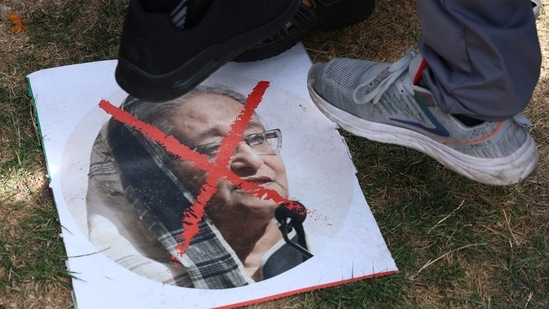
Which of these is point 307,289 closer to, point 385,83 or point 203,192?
point 203,192

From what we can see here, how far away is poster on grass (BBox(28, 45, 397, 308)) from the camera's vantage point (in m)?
1.03

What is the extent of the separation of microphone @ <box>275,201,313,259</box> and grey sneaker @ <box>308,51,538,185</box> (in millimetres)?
174

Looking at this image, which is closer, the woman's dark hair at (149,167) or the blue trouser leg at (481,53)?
the blue trouser leg at (481,53)

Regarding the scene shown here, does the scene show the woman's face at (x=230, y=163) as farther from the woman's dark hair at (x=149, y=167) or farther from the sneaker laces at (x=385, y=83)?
the sneaker laces at (x=385, y=83)

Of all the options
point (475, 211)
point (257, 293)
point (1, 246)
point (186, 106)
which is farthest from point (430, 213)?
point (1, 246)

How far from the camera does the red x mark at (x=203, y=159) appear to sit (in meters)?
1.09

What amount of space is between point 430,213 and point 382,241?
0.11m

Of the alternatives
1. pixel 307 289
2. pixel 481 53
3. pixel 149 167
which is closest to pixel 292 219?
pixel 307 289

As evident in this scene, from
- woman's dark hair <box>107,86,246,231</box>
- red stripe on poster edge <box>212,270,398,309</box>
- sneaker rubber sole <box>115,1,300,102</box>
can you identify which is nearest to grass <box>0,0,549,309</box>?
red stripe on poster edge <box>212,270,398,309</box>

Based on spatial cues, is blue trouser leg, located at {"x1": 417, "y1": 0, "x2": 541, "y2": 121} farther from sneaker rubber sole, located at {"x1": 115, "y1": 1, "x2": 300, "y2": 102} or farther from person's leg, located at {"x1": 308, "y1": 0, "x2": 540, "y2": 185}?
sneaker rubber sole, located at {"x1": 115, "y1": 1, "x2": 300, "y2": 102}

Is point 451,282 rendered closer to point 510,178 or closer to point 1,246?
point 510,178

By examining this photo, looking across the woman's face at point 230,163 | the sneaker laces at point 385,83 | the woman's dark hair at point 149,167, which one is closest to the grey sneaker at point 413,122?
the sneaker laces at point 385,83

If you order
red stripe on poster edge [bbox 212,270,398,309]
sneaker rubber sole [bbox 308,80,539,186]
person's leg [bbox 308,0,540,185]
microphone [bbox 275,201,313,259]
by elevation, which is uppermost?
person's leg [bbox 308,0,540,185]

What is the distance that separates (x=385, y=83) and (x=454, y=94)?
0.48ft
